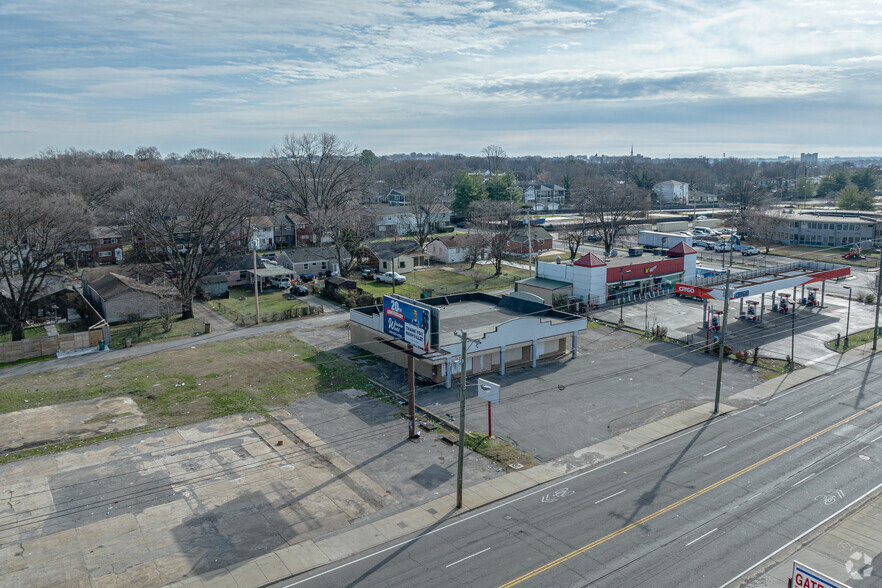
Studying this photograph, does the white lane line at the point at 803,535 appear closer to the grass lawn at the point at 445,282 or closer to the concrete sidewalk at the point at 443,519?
the concrete sidewalk at the point at 443,519

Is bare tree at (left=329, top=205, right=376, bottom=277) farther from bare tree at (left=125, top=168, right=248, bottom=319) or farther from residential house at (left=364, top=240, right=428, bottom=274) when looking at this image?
bare tree at (left=125, top=168, right=248, bottom=319)

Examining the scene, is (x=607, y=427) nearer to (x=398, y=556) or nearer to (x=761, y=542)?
(x=761, y=542)

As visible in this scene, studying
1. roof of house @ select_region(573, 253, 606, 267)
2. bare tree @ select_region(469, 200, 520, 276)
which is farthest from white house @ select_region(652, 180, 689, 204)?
roof of house @ select_region(573, 253, 606, 267)

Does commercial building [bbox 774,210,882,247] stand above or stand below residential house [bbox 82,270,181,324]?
above

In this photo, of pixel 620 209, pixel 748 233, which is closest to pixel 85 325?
pixel 620 209

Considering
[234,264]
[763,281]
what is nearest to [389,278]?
[234,264]

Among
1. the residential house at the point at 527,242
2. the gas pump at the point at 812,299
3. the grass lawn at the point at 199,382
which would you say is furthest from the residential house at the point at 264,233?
the gas pump at the point at 812,299

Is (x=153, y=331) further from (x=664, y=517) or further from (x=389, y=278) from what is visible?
(x=664, y=517)
